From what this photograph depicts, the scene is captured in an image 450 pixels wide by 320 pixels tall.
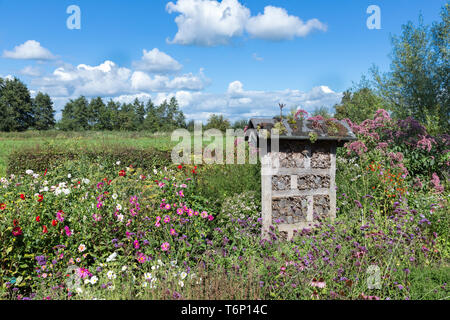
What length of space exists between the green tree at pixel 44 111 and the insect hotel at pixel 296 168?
181ft

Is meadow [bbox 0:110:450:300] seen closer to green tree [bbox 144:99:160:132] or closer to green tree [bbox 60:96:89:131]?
green tree [bbox 144:99:160:132]

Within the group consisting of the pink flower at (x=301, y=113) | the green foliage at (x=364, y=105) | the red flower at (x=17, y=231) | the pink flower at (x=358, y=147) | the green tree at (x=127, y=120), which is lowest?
the red flower at (x=17, y=231)

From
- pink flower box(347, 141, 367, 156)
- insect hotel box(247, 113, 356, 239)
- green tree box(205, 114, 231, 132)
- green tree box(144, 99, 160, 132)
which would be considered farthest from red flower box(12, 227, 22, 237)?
green tree box(144, 99, 160, 132)

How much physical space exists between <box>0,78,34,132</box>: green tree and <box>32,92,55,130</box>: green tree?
4.46 feet

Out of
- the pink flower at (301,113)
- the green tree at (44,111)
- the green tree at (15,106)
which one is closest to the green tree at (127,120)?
the green tree at (44,111)

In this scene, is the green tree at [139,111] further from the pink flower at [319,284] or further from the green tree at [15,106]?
the pink flower at [319,284]

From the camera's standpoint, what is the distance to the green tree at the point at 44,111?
52250 mm

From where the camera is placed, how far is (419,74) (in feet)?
39.8

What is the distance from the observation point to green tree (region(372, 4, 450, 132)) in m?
12.0

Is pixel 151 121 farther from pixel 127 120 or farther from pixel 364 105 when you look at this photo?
pixel 364 105

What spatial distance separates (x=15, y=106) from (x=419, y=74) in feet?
171

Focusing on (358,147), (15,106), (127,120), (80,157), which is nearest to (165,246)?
(358,147)

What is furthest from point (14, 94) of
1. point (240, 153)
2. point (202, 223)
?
point (202, 223)
